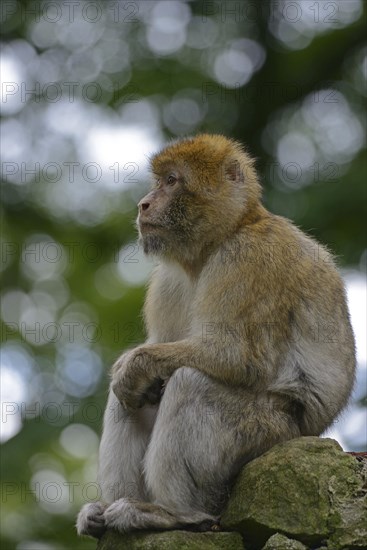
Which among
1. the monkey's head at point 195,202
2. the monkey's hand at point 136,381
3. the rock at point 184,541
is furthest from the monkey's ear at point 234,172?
the rock at point 184,541

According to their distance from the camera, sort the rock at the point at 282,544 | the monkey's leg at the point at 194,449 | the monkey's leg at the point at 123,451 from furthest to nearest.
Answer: the monkey's leg at the point at 123,451 → the monkey's leg at the point at 194,449 → the rock at the point at 282,544

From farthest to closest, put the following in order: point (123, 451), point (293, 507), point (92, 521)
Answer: point (123, 451)
point (92, 521)
point (293, 507)

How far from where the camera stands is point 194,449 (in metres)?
7.77

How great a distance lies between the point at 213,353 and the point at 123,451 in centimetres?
109

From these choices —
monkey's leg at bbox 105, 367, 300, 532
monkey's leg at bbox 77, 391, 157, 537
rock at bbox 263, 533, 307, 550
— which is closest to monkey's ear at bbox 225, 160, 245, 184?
monkey's leg at bbox 105, 367, 300, 532

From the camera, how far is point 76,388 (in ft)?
57.4

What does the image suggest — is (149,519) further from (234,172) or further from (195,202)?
(234,172)

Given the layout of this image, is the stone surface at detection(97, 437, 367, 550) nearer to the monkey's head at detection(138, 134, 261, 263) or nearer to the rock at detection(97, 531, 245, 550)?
the rock at detection(97, 531, 245, 550)

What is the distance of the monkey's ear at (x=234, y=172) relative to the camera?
8.84 m

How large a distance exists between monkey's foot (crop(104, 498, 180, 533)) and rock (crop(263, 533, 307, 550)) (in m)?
0.82

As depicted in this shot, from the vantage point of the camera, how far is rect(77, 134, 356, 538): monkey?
7797 millimetres

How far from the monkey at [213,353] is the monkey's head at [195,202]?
11 mm

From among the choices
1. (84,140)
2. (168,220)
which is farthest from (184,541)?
(84,140)

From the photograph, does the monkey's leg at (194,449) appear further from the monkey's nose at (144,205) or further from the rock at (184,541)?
the monkey's nose at (144,205)
